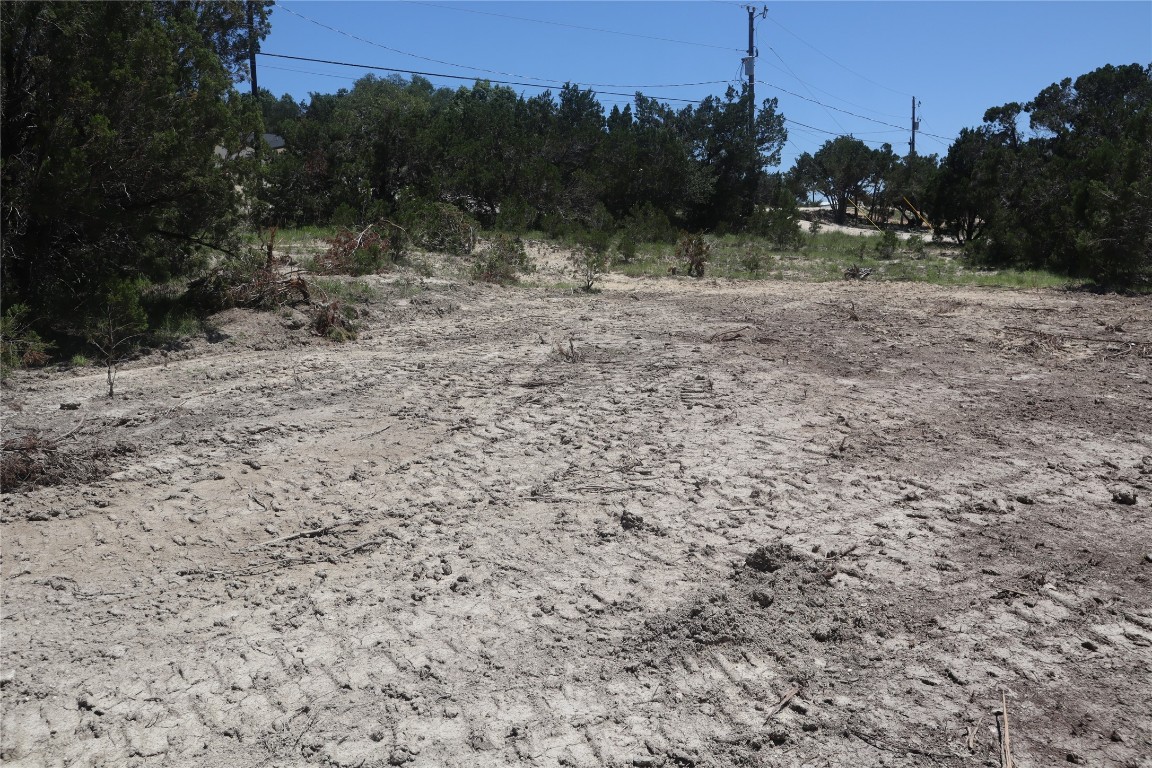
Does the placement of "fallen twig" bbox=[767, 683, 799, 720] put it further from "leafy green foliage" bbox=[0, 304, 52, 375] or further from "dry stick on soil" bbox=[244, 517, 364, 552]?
"leafy green foliage" bbox=[0, 304, 52, 375]

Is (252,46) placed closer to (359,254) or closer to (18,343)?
(359,254)

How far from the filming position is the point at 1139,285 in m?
14.9

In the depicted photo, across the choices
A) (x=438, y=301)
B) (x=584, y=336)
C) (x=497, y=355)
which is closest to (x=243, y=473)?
(x=497, y=355)

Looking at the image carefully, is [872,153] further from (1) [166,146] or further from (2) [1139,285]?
(1) [166,146]

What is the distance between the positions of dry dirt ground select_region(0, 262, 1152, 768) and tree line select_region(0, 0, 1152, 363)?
1.92 meters

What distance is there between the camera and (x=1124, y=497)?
5277 mm

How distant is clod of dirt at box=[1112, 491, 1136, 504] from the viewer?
207 inches

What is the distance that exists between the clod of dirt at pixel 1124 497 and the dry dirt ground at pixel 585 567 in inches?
4.9

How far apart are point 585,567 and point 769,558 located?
972 millimetres

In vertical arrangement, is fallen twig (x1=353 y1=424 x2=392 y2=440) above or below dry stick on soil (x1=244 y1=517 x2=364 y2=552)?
above

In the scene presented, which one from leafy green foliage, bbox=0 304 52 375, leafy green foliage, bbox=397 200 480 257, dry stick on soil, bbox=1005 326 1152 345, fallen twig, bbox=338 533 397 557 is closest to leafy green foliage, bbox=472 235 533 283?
leafy green foliage, bbox=397 200 480 257

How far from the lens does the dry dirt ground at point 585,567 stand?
353cm

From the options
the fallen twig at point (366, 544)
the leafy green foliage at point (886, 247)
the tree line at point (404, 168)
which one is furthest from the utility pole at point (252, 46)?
the fallen twig at point (366, 544)

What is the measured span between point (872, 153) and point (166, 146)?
31.2 m
